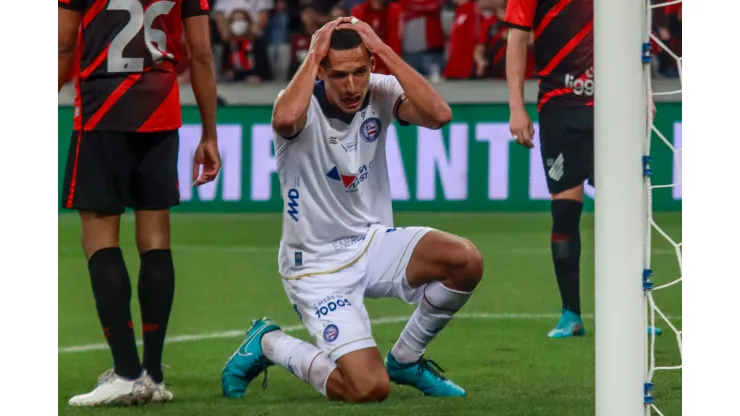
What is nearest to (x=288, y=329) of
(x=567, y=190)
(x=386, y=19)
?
(x=567, y=190)

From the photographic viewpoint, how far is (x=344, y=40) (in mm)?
4113

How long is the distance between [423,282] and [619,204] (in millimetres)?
1398

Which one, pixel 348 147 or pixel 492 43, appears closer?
pixel 348 147

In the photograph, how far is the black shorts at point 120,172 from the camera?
159 inches

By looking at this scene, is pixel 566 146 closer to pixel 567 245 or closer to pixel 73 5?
pixel 567 245

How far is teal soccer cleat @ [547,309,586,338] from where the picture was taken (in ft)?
18.5

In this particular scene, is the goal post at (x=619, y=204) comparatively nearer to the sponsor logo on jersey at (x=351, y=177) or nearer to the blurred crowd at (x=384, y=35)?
the sponsor logo on jersey at (x=351, y=177)

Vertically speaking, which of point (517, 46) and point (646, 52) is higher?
point (517, 46)

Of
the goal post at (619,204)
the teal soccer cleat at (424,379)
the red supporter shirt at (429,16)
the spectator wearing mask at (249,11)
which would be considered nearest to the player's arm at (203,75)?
the teal soccer cleat at (424,379)

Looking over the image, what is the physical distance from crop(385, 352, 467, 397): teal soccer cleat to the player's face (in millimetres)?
887

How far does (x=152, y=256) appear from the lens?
4160mm

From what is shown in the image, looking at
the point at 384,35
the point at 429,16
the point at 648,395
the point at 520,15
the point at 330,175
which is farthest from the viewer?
the point at 429,16

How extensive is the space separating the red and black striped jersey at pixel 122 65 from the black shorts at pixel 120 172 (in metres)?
0.06

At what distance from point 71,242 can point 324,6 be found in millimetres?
4788
